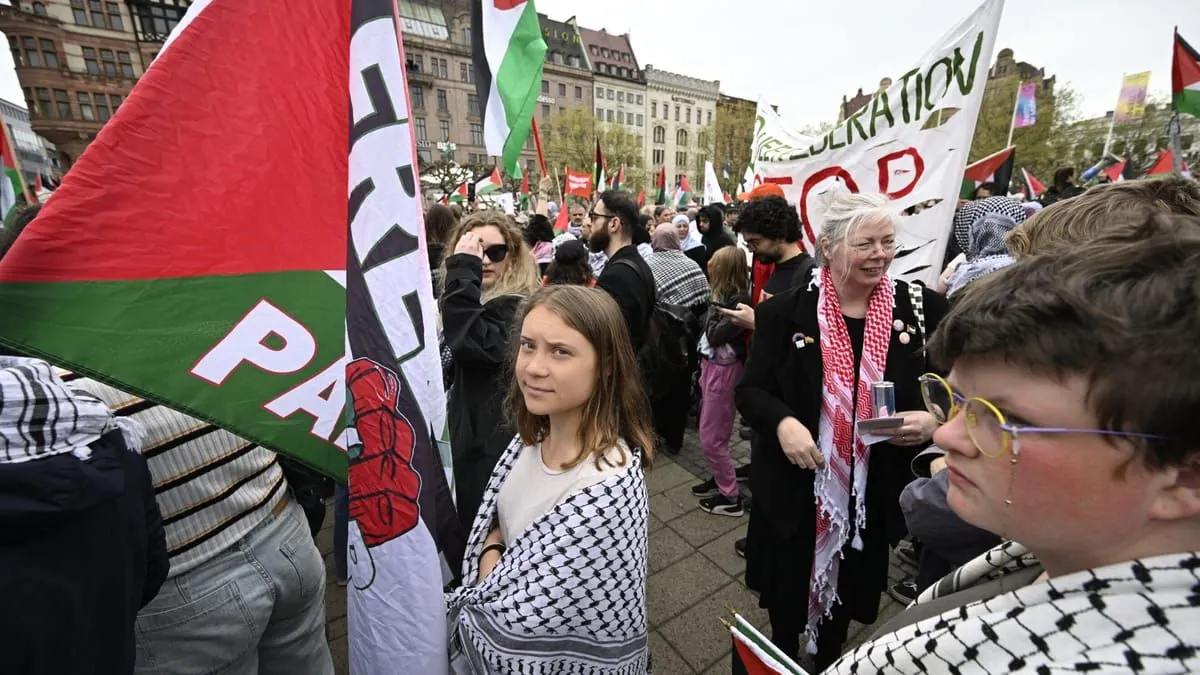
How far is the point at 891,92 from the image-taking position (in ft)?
10.5

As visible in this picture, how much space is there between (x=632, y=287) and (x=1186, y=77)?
19.6 ft

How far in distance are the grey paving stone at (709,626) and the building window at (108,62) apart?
173ft

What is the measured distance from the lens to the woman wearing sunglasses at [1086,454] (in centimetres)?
58

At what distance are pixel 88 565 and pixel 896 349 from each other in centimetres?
240

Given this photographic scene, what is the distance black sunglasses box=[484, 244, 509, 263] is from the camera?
274cm

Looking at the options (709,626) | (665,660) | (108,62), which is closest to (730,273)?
(709,626)

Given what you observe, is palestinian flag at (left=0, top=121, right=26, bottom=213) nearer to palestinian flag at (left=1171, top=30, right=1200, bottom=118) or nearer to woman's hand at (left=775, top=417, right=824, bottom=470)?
woman's hand at (left=775, top=417, right=824, bottom=470)

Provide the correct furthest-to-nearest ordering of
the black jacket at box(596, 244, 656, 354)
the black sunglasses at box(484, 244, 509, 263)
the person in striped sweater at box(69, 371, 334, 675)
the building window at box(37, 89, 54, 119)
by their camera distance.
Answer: the building window at box(37, 89, 54, 119) < the black jacket at box(596, 244, 656, 354) < the black sunglasses at box(484, 244, 509, 263) < the person in striped sweater at box(69, 371, 334, 675)

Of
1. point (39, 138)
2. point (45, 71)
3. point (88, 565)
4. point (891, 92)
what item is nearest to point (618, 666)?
point (88, 565)

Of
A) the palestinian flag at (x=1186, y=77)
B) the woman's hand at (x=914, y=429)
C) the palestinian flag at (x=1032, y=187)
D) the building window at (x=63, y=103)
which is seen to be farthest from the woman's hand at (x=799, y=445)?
the building window at (x=63, y=103)

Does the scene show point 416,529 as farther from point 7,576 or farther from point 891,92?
point 891,92

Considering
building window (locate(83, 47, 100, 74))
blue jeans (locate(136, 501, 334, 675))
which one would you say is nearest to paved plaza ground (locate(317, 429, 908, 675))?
blue jeans (locate(136, 501, 334, 675))

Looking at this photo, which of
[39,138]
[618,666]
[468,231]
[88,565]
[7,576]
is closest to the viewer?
[7,576]

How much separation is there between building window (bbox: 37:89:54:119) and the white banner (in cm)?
5159
